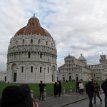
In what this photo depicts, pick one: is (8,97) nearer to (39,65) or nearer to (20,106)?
(20,106)

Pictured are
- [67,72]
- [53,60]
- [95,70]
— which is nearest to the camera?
[53,60]

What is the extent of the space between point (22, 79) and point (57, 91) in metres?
59.2

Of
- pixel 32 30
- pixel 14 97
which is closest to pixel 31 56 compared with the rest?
pixel 32 30

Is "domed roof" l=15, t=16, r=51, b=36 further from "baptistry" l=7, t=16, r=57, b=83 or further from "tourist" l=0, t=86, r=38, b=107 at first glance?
"tourist" l=0, t=86, r=38, b=107

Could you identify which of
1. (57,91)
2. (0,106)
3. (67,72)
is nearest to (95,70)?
(67,72)

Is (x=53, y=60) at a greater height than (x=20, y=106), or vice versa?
(x=53, y=60)

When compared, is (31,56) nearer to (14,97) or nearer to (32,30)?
(32,30)

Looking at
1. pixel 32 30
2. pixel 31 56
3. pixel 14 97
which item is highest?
pixel 32 30

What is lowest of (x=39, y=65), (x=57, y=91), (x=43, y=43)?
(x=57, y=91)

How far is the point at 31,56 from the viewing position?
85188 millimetres

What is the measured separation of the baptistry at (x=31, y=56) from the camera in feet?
278

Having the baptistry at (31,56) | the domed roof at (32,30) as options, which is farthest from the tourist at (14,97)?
the domed roof at (32,30)

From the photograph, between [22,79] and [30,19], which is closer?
[22,79]

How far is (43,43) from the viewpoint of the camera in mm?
86375
